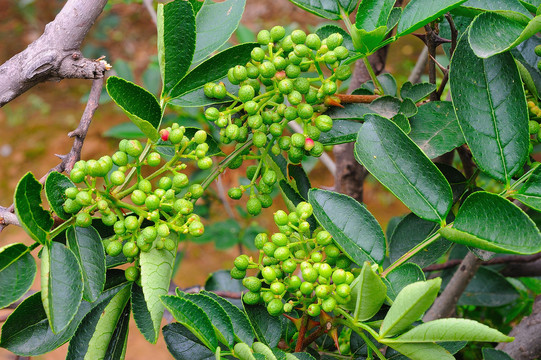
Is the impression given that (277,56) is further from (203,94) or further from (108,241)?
(108,241)

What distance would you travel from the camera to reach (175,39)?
2.41ft

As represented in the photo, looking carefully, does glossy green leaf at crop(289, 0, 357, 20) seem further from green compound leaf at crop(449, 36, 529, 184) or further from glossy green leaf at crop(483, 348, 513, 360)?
glossy green leaf at crop(483, 348, 513, 360)

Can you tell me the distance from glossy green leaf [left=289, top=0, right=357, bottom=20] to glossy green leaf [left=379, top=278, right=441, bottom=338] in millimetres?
512

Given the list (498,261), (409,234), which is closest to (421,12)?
(409,234)

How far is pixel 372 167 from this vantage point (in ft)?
2.28

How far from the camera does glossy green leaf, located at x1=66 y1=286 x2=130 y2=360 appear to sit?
72cm

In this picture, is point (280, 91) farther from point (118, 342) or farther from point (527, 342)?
point (527, 342)

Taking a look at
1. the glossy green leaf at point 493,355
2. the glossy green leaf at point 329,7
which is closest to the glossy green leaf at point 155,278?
the glossy green leaf at point 329,7

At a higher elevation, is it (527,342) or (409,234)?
(409,234)

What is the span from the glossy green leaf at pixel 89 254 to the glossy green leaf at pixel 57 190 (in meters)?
0.03

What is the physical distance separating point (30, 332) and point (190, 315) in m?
0.26

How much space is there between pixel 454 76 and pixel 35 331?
2.24 ft

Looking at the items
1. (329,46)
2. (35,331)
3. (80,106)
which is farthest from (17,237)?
(329,46)

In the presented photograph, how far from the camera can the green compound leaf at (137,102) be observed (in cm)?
68
